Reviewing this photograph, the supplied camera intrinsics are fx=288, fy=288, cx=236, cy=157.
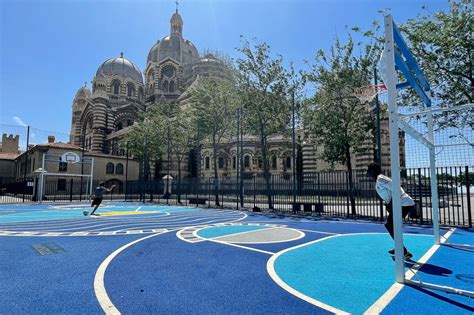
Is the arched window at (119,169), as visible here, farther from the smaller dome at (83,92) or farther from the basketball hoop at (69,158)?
the smaller dome at (83,92)

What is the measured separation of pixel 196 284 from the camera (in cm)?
478

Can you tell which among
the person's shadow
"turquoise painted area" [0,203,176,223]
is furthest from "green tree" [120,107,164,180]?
the person's shadow

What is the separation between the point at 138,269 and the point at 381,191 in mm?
Result: 5231

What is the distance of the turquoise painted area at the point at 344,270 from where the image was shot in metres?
4.24

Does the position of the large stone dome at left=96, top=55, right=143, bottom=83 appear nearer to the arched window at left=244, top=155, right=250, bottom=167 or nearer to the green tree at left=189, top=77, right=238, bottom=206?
the arched window at left=244, top=155, right=250, bottom=167

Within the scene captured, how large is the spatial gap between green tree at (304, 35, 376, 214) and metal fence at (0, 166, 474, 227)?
193 centimetres

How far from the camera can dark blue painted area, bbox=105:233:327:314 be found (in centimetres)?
390

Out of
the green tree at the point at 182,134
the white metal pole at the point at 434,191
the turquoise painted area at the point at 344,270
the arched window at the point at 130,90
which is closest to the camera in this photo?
the turquoise painted area at the point at 344,270

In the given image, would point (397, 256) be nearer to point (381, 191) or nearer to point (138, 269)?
point (381, 191)

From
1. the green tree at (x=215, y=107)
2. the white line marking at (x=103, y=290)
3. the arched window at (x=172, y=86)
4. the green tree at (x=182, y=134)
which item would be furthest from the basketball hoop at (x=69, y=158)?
the arched window at (x=172, y=86)

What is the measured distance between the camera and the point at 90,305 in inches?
155

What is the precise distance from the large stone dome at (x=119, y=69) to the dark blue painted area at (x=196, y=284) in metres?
72.1

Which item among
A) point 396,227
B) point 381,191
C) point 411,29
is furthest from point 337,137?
point 396,227

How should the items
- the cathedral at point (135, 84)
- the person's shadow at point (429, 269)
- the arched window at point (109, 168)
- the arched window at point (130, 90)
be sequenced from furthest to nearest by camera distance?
the arched window at point (130, 90) < the cathedral at point (135, 84) < the arched window at point (109, 168) < the person's shadow at point (429, 269)
